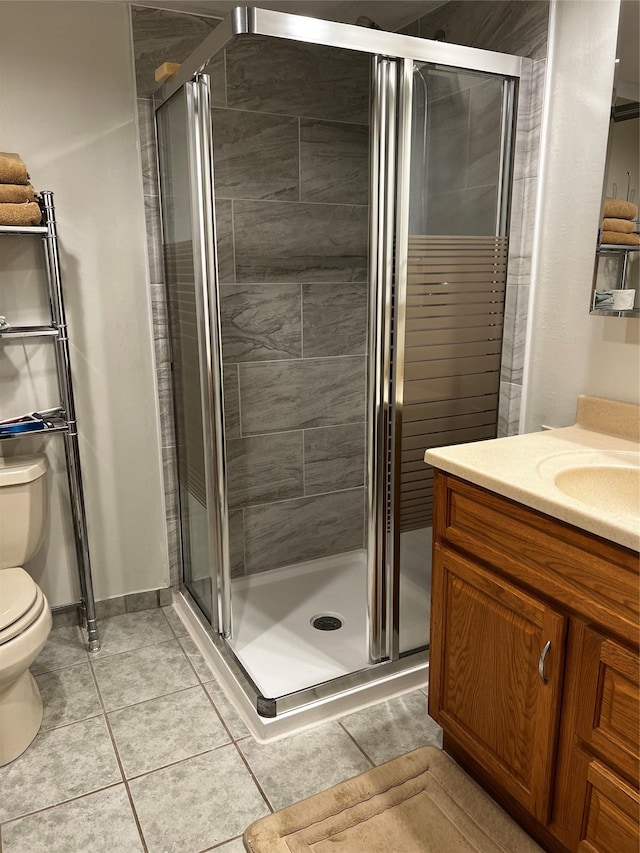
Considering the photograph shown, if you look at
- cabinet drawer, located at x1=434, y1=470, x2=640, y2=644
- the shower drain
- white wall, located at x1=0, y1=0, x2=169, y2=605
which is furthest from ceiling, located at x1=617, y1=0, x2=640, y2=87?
the shower drain

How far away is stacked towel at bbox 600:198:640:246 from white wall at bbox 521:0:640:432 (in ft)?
0.33

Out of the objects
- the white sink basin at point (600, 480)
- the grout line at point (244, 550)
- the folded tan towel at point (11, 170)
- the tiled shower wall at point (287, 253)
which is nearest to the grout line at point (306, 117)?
the tiled shower wall at point (287, 253)

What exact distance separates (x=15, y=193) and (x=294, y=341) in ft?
3.86

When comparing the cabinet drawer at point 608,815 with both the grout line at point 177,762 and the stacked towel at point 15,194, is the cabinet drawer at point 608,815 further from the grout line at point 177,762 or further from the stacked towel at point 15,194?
the stacked towel at point 15,194

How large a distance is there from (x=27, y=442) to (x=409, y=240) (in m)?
1.54

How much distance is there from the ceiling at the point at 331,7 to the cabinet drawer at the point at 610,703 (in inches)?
84.6

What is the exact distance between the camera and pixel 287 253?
A: 2670mm

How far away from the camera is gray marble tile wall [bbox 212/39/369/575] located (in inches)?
99.2

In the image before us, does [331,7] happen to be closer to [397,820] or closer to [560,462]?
[560,462]

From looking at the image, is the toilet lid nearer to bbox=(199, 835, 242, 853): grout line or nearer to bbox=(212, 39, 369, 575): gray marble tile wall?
bbox=(199, 835, 242, 853): grout line

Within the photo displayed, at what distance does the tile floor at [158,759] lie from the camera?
1.66 metres

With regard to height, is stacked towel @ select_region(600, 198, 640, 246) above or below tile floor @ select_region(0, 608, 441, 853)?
above

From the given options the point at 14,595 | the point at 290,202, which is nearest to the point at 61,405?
the point at 14,595

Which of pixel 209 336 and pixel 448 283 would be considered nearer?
pixel 448 283
